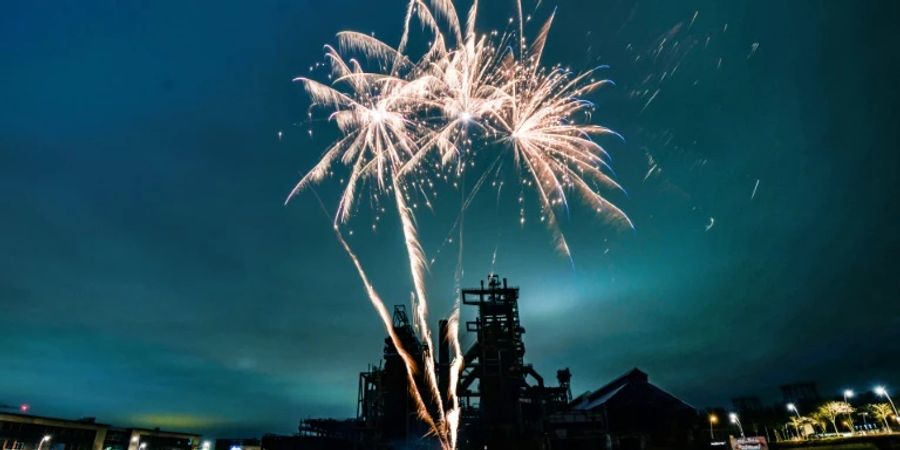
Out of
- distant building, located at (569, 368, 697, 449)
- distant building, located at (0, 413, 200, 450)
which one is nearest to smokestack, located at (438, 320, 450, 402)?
distant building, located at (569, 368, 697, 449)

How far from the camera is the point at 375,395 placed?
5266cm

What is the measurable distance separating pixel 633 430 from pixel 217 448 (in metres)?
68.0

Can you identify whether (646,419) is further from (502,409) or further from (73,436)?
(73,436)

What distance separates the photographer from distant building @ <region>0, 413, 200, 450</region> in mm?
51844

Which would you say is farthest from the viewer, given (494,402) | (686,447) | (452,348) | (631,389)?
(452,348)

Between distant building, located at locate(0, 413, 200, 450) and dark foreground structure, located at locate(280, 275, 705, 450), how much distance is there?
28.8 metres

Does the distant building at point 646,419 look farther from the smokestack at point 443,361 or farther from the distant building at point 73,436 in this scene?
the distant building at point 73,436

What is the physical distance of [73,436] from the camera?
6056 centimetres

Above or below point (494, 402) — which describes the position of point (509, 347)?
above

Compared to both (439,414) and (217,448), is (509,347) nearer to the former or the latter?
(439,414)

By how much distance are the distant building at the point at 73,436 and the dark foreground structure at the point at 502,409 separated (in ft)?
94.6

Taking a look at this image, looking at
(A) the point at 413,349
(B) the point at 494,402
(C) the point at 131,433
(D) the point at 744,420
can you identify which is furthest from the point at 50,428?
(D) the point at 744,420

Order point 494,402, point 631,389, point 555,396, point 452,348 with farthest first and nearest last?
point 452,348 < point 555,396 < point 494,402 < point 631,389

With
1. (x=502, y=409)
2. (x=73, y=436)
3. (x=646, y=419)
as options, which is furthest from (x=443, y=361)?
(x=73, y=436)
